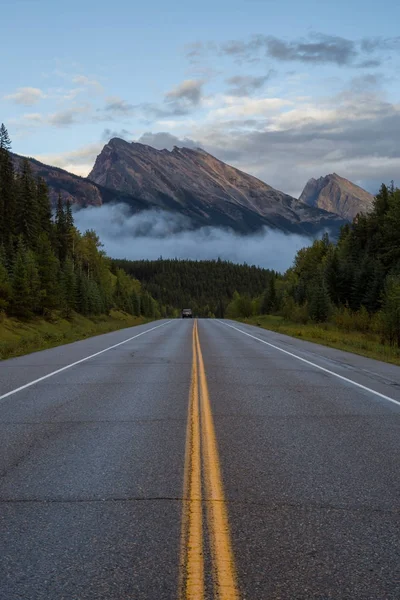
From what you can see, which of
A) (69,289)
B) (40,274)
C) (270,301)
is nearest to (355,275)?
(270,301)

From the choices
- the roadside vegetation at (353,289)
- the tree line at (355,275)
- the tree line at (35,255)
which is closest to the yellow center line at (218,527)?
the roadside vegetation at (353,289)

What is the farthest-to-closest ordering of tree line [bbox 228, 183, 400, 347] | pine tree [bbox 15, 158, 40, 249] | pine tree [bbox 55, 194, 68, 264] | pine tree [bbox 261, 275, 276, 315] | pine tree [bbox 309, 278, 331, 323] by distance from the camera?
pine tree [bbox 261, 275, 276, 315] → pine tree [bbox 55, 194, 68, 264] → pine tree [bbox 15, 158, 40, 249] → tree line [bbox 228, 183, 400, 347] → pine tree [bbox 309, 278, 331, 323]

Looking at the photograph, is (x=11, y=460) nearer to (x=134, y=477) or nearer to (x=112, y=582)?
(x=134, y=477)

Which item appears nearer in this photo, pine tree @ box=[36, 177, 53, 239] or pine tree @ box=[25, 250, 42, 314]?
pine tree @ box=[25, 250, 42, 314]

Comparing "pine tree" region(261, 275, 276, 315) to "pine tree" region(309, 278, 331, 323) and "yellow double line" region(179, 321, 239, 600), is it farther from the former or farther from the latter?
"yellow double line" region(179, 321, 239, 600)

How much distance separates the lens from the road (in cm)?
354

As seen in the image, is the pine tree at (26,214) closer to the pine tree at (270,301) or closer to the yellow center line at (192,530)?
the pine tree at (270,301)

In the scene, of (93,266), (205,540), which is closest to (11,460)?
(205,540)

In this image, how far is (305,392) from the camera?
457 inches

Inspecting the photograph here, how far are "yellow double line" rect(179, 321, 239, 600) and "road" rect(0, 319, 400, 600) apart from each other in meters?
0.01

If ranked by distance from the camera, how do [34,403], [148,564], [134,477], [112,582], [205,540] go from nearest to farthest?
[112,582] < [148,564] < [205,540] < [134,477] < [34,403]

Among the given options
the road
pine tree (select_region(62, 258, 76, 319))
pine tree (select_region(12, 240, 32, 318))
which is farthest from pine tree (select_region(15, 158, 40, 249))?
the road

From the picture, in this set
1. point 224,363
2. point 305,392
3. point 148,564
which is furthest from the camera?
point 224,363

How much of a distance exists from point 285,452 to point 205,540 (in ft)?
9.31
